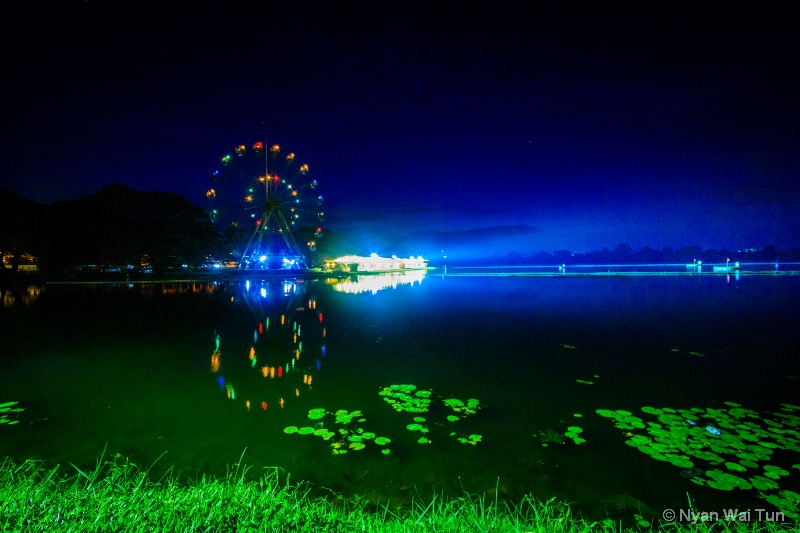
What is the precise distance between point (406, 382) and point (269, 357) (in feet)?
9.68

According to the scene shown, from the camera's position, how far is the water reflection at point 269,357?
5.71 meters

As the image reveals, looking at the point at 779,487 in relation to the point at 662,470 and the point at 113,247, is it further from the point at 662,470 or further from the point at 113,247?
the point at 113,247

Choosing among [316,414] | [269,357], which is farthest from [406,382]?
[269,357]

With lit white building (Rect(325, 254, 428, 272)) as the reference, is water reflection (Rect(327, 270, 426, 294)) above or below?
below

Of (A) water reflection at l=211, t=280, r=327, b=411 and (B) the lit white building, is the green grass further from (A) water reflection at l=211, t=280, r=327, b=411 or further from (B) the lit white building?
(B) the lit white building

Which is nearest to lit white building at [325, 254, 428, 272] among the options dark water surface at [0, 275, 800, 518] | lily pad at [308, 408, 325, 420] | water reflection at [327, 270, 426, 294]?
water reflection at [327, 270, 426, 294]

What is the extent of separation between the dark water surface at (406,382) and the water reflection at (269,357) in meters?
0.05

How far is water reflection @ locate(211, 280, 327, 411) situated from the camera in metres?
5.71

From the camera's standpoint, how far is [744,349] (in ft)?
26.8

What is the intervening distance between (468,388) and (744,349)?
6.48 m

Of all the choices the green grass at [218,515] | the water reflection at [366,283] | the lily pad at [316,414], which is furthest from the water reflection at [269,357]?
the water reflection at [366,283]

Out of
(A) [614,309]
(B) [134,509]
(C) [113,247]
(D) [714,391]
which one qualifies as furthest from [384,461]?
(C) [113,247]

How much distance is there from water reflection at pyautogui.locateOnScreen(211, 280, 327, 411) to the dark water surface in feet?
0.16

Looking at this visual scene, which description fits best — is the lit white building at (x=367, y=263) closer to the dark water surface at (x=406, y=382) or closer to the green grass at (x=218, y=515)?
the dark water surface at (x=406, y=382)
